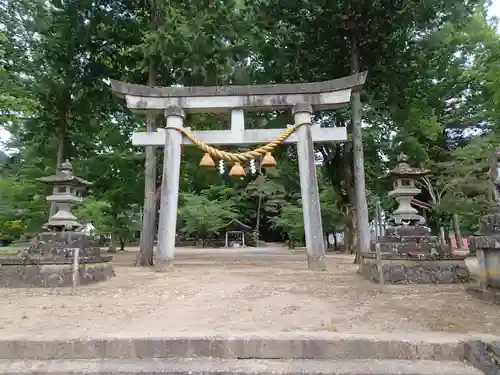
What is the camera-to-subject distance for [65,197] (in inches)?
335

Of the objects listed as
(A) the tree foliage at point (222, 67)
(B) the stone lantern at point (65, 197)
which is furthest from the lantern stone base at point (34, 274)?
(A) the tree foliage at point (222, 67)

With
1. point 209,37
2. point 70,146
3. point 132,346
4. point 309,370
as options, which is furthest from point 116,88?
point 309,370

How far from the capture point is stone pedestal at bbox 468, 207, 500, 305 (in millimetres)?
5312

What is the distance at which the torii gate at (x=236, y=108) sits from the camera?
10.3m

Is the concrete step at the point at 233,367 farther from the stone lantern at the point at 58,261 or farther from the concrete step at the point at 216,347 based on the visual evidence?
the stone lantern at the point at 58,261

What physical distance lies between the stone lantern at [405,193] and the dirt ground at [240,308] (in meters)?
1.67

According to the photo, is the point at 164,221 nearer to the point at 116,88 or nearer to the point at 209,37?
the point at 116,88

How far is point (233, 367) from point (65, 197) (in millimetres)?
6660

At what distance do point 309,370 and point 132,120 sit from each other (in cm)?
1517

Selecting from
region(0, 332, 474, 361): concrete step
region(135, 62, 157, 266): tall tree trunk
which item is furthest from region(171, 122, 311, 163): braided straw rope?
region(0, 332, 474, 361): concrete step

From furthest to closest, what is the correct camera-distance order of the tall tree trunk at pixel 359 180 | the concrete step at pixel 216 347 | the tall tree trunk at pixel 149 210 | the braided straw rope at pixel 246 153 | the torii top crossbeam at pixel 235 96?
the tall tree trunk at pixel 149 210, the tall tree trunk at pixel 359 180, the torii top crossbeam at pixel 235 96, the braided straw rope at pixel 246 153, the concrete step at pixel 216 347

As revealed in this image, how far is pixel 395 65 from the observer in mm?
13453

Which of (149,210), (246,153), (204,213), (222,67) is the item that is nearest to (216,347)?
(246,153)

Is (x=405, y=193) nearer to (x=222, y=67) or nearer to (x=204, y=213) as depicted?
(x=222, y=67)
